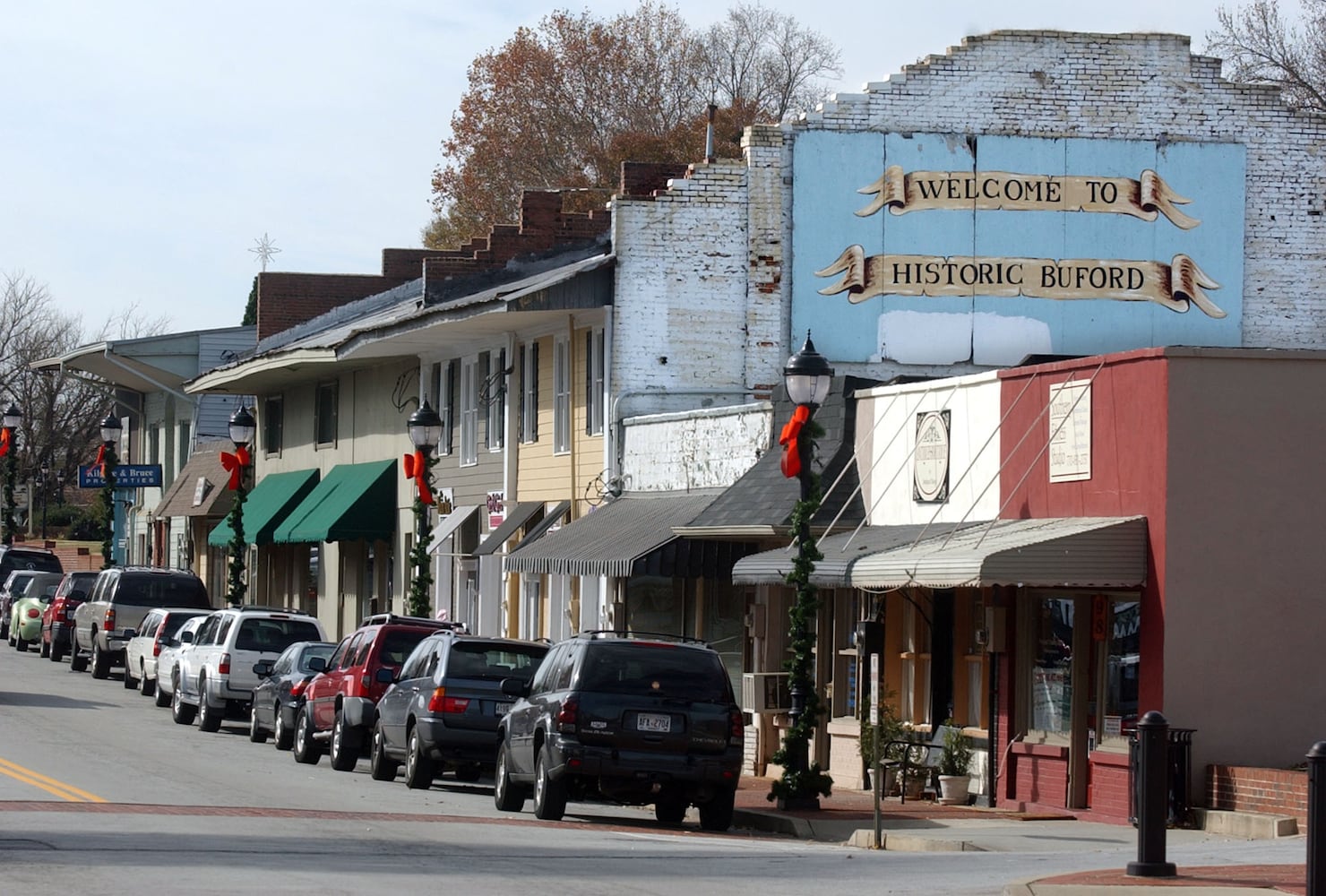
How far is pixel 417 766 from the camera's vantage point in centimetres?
2211

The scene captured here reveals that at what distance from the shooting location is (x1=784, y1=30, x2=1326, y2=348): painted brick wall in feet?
108

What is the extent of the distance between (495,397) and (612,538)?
340 inches

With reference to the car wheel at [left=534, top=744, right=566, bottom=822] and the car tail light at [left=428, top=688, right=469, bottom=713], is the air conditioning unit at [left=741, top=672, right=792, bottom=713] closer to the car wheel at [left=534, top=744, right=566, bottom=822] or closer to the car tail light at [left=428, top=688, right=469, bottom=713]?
the car tail light at [left=428, top=688, right=469, bottom=713]

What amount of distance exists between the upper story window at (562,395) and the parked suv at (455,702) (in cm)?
1112

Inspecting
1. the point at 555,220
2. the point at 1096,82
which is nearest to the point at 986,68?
the point at 1096,82

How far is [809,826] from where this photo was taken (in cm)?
1966

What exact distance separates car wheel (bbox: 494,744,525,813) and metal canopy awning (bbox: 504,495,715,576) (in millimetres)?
6230

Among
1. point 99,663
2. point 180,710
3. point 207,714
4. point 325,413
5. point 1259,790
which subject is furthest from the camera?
point 325,413

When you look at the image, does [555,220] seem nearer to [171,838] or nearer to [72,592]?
[72,592]

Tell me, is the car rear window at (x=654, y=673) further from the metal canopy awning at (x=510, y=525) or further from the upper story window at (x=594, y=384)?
the metal canopy awning at (x=510, y=525)

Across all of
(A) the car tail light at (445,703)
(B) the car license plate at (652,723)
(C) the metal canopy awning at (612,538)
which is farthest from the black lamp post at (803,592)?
(C) the metal canopy awning at (612,538)

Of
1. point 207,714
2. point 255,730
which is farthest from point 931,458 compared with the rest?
point 207,714

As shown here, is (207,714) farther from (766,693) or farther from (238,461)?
(238,461)

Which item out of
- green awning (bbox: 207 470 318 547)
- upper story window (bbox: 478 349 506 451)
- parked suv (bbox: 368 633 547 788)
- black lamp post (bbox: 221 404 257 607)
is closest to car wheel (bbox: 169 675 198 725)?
upper story window (bbox: 478 349 506 451)
